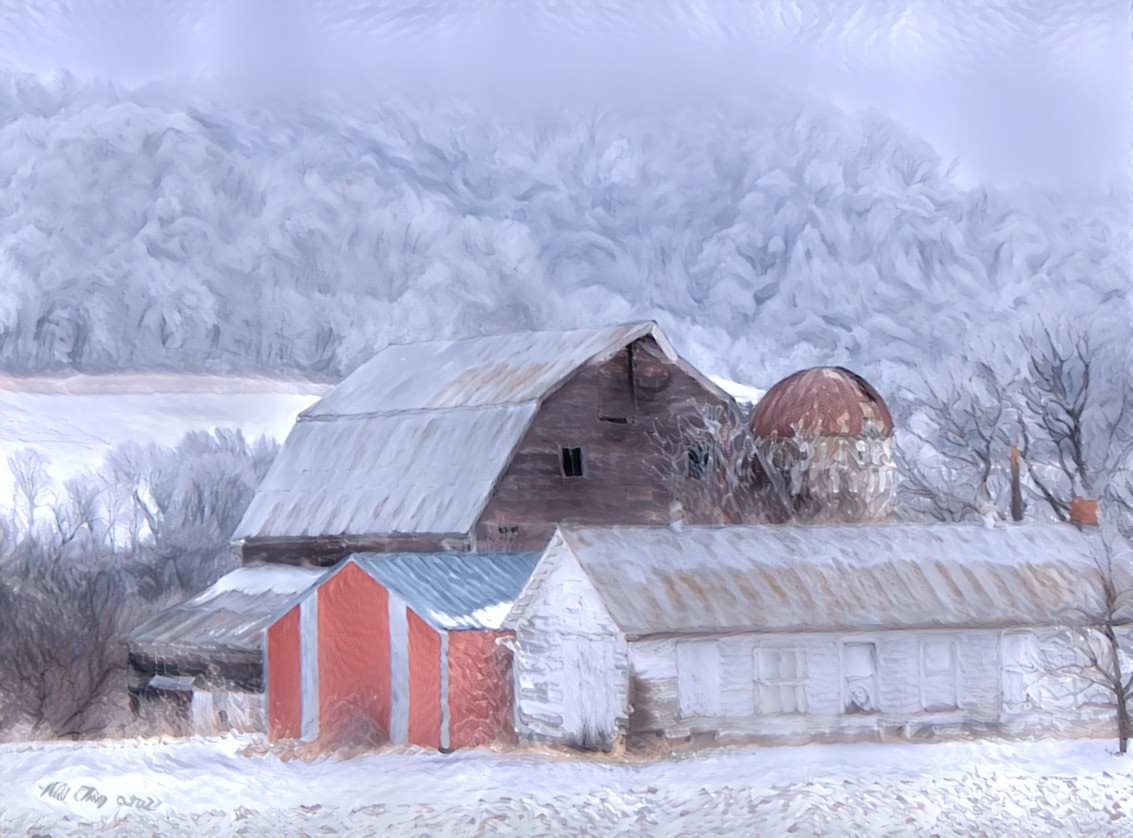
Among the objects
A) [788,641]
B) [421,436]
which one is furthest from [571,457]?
[788,641]

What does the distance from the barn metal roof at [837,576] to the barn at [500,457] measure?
7.37 metres

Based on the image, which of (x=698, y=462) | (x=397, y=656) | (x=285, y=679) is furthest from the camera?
(x=698, y=462)

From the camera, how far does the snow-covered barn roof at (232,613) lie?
29938 millimetres

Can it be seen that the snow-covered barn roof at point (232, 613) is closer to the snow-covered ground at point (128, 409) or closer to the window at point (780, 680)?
the window at point (780, 680)

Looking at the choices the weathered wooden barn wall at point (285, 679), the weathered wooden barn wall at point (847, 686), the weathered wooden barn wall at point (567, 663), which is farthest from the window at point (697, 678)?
the weathered wooden barn wall at point (285, 679)

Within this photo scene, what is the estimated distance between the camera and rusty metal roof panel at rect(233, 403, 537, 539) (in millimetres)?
31078

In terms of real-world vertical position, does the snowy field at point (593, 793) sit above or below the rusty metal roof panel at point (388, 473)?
below

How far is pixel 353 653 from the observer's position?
24906 mm

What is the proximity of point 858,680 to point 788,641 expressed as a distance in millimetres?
1220

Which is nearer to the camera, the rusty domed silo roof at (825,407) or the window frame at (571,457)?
the window frame at (571,457)

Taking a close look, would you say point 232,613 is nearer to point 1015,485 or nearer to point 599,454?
point 599,454

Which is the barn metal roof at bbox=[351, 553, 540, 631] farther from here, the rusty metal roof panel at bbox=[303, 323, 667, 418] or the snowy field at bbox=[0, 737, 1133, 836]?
the rusty metal roof panel at bbox=[303, 323, 667, 418]

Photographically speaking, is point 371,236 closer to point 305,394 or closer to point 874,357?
point 305,394

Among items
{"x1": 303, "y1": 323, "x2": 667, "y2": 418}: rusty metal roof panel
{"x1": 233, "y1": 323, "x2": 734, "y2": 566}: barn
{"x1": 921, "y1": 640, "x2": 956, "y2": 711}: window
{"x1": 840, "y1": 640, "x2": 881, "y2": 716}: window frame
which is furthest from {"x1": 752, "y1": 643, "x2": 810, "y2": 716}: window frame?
{"x1": 303, "y1": 323, "x2": 667, "y2": 418}: rusty metal roof panel
